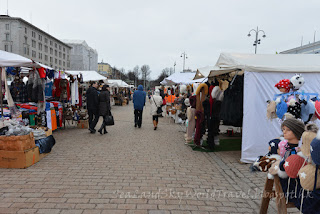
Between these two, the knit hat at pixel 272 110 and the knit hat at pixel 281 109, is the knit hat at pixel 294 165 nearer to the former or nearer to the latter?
the knit hat at pixel 281 109

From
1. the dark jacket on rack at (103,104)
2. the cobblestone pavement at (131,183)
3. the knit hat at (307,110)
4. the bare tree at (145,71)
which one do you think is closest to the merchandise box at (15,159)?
the cobblestone pavement at (131,183)

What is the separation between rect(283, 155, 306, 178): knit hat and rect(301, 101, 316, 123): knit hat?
1.31m

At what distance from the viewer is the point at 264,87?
17.5 ft

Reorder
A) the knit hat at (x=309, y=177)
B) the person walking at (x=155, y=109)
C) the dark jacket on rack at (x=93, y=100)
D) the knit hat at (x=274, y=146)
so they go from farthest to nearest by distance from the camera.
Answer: the person walking at (x=155, y=109)
the dark jacket on rack at (x=93, y=100)
the knit hat at (x=274, y=146)
the knit hat at (x=309, y=177)

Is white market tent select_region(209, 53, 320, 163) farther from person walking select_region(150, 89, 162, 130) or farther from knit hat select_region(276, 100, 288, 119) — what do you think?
person walking select_region(150, 89, 162, 130)

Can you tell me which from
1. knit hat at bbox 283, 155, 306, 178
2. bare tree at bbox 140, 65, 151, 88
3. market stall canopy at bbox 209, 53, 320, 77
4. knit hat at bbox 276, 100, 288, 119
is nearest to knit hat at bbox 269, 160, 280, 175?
knit hat at bbox 283, 155, 306, 178

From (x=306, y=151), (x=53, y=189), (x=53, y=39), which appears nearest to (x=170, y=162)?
(x=53, y=189)

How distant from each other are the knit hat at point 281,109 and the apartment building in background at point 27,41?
60437mm

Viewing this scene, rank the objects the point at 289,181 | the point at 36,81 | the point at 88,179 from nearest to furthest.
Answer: the point at 289,181 < the point at 88,179 < the point at 36,81

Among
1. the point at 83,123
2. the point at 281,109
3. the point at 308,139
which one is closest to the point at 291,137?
the point at 308,139

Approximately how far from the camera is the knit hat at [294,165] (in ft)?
7.11

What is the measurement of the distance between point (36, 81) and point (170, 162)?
478 centimetres

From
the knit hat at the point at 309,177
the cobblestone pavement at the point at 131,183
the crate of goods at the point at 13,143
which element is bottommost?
the cobblestone pavement at the point at 131,183

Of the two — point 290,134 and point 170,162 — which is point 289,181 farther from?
point 170,162
